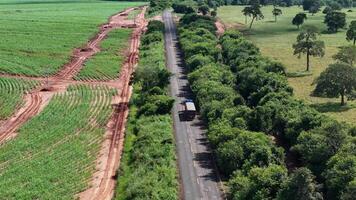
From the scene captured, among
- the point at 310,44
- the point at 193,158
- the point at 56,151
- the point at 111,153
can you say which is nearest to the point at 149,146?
the point at 193,158

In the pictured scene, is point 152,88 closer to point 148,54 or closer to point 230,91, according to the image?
point 230,91

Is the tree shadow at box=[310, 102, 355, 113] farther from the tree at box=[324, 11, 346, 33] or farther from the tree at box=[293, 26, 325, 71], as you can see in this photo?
the tree at box=[324, 11, 346, 33]

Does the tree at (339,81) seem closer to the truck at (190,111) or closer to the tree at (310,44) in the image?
the truck at (190,111)

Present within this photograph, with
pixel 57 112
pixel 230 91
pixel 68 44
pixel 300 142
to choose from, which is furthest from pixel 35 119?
pixel 68 44

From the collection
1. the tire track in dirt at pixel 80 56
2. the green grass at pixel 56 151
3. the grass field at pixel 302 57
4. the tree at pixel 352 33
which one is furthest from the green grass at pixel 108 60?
the tree at pixel 352 33

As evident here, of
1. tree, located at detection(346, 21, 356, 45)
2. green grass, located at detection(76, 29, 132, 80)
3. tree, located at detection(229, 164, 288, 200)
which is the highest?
tree, located at detection(346, 21, 356, 45)

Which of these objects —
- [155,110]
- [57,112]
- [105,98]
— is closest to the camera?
[155,110]

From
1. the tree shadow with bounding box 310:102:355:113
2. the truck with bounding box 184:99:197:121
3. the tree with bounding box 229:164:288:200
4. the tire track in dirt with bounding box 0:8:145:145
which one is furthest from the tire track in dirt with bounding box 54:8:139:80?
the tree with bounding box 229:164:288:200

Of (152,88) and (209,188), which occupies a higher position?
(152,88)
